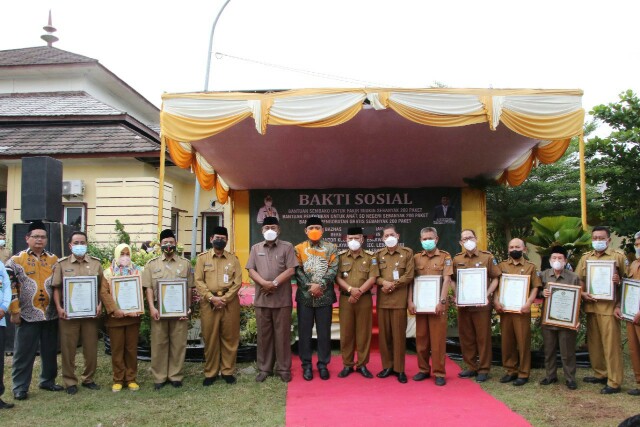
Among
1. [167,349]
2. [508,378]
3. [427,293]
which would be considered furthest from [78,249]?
[508,378]

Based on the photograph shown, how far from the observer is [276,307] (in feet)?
19.1

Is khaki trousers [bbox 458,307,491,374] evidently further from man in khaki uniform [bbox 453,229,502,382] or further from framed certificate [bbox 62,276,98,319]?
framed certificate [bbox 62,276,98,319]

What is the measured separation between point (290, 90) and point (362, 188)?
16.6 ft

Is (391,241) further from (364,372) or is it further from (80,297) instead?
(80,297)

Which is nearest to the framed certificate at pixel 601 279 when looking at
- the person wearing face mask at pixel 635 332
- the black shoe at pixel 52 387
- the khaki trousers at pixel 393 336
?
the person wearing face mask at pixel 635 332

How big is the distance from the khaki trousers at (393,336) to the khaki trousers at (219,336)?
1574 millimetres

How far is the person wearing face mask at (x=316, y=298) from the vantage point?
19.3ft

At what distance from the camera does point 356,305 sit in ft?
19.4

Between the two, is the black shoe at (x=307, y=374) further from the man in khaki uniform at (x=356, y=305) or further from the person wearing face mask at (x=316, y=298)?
the man in khaki uniform at (x=356, y=305)

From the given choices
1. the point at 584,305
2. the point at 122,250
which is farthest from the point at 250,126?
the point at 584,305

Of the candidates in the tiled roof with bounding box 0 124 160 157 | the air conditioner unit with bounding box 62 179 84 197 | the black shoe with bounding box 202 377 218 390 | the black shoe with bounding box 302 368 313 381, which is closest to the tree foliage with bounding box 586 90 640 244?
the black shoe with bounding box 302 368 313 381

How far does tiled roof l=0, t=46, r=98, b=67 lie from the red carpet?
14.1 metres

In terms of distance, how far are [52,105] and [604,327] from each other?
50.5ft

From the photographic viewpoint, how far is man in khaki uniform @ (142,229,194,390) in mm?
5609
